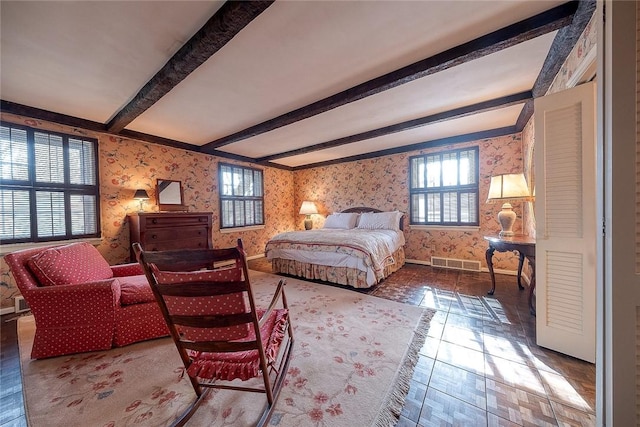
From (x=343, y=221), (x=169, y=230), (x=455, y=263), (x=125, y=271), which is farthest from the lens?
(x=343, y=221)

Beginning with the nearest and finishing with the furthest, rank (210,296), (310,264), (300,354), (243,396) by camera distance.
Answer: (210,296)
(243,396)
(300,354)
(310,264)

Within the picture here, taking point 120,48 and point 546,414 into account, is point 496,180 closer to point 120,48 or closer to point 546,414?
point 546,414

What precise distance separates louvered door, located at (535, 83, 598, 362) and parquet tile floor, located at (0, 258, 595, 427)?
0.69 ft

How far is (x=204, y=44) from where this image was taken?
1.62m

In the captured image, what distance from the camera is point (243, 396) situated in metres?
1.37

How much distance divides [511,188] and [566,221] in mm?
1123

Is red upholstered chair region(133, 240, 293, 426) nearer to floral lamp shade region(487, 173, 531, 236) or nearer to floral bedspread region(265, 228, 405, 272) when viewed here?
floral bedspread region(265, 228, 405, 272)

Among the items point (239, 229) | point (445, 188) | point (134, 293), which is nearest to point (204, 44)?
point (134, 293)

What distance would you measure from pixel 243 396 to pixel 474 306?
2.50 m

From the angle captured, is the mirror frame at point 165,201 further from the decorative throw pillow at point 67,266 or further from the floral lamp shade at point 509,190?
the floral lamp shade at point 509,190

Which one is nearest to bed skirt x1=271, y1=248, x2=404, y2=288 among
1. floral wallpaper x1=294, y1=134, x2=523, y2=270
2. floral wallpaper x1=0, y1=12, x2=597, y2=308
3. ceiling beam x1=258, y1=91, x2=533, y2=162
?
floral wallpaper x1=294, y1=134, x2=523, y2=270

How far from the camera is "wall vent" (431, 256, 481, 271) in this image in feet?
12.8

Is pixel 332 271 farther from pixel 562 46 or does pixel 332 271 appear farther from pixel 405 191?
pixel 562 46

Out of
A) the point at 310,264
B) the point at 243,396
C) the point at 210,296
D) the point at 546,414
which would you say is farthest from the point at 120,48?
the point at 546,414
